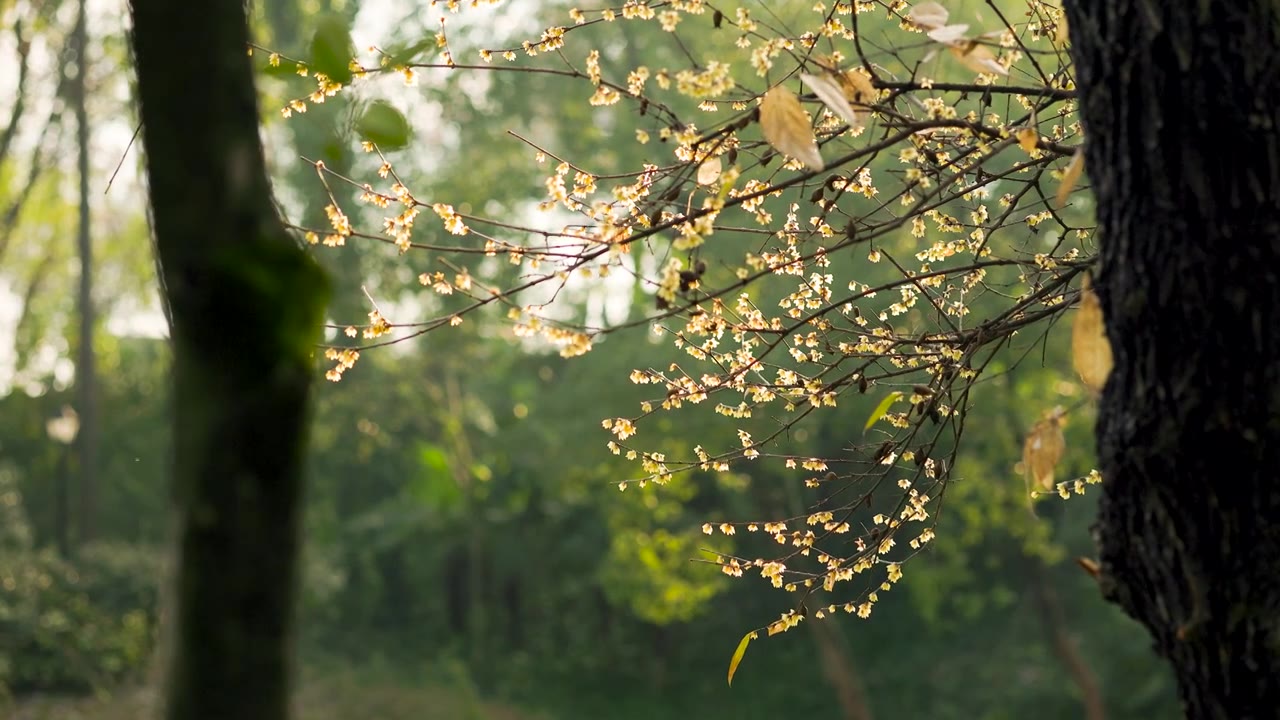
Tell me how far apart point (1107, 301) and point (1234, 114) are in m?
0.34

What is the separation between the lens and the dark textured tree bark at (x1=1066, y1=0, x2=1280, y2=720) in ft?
5.77

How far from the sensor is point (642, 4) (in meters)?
2.79

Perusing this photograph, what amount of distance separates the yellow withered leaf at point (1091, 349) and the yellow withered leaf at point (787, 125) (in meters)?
0.48

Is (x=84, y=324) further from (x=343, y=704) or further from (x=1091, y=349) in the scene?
(x=1091, y=349)

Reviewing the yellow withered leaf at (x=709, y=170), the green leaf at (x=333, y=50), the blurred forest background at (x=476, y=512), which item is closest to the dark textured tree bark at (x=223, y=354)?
the green leaf at (x=333, y=50)

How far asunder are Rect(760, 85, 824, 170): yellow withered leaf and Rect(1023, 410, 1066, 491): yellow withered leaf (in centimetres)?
55

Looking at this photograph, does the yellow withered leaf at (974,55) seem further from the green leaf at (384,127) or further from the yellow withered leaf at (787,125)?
the green leaf at (384,127)

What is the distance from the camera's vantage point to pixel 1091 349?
1.70 m

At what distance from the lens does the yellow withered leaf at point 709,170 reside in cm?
244

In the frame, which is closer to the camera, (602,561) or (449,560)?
(602,561)

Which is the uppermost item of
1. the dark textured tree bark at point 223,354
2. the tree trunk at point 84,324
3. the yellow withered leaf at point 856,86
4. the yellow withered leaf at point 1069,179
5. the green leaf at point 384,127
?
the tree trunk at point 84,324

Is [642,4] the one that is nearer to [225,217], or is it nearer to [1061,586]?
[225,217]

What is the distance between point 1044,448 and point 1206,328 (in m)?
0.31

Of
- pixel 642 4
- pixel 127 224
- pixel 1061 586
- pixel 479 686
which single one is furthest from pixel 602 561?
pixel 642 4
